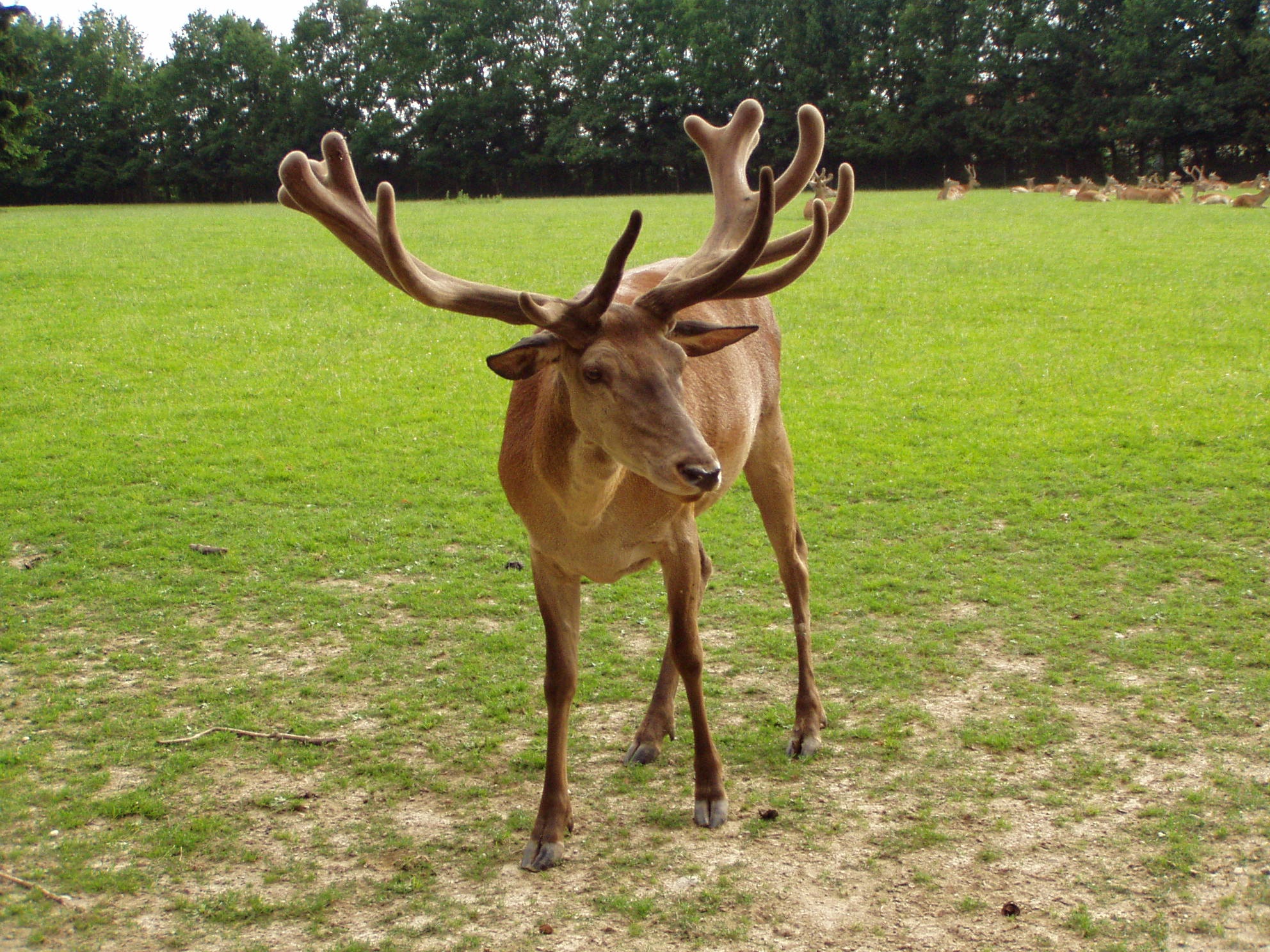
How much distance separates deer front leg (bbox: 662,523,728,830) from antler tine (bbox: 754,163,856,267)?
4.19 feet

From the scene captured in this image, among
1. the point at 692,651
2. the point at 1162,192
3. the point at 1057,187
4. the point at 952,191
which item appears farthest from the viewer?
the point at 1057,187

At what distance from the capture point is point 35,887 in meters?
4.31

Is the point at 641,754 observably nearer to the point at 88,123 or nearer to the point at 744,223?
the point at 744,223

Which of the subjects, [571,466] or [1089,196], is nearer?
[571,466]

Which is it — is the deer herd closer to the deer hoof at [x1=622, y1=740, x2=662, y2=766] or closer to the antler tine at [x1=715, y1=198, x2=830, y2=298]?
the antler tine at [x1=715, y1=198, x2=830, y2=298]

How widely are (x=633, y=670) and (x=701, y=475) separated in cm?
269

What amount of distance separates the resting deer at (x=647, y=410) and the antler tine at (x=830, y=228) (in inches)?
0.5

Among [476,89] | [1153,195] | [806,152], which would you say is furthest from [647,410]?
[476,89]

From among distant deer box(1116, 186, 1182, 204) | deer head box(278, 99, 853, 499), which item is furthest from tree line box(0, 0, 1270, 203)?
deer head box(278, 99, 853, 499)

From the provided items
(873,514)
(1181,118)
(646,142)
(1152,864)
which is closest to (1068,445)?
(873,514)

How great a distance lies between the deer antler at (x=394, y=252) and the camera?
410 cm

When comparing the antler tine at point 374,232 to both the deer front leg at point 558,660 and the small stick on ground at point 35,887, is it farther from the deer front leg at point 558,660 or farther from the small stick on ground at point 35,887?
the small stick on ground at point 35,887

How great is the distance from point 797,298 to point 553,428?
13.9 meters

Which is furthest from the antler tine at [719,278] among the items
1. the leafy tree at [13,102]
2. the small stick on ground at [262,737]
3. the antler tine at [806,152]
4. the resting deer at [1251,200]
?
the resting deer at [1251,200]
